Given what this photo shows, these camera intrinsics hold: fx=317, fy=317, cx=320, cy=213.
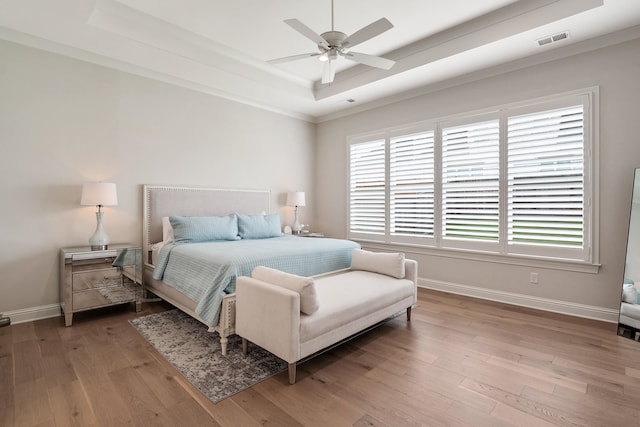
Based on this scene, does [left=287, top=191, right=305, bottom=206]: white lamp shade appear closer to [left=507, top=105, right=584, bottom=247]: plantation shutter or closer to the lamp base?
the lamp base

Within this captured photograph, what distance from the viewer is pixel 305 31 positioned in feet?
8.11

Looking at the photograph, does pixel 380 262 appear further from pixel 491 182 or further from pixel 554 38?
pixel 554 38

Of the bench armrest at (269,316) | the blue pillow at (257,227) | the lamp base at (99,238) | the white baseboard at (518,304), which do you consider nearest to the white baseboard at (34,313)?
the white baseboard at (518,304)

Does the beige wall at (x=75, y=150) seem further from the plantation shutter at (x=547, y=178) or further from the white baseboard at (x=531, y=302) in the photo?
the plantation shutter at (x=547, y=178)

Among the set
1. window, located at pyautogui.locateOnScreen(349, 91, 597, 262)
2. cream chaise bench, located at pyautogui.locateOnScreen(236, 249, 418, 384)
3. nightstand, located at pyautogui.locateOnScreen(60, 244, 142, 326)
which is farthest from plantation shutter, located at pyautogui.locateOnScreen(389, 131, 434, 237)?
nightstand, located at pyautogui.locateOnScreen(60, 244, 142, 326)

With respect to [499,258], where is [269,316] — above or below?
below

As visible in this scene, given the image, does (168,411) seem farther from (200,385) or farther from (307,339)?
(307,339)

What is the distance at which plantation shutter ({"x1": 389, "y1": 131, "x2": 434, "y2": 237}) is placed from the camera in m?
4.62

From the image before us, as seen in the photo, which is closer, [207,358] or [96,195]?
[207,358]

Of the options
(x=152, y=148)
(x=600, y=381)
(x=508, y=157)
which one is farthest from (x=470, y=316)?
(x=152, y=148)

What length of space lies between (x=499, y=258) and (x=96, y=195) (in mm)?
4727

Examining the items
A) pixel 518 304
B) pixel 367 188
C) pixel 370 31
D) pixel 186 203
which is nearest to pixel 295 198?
pixel 367 188

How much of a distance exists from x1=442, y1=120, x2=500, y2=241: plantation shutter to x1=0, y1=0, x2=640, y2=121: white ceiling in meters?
0.81

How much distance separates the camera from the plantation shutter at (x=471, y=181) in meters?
3.98
